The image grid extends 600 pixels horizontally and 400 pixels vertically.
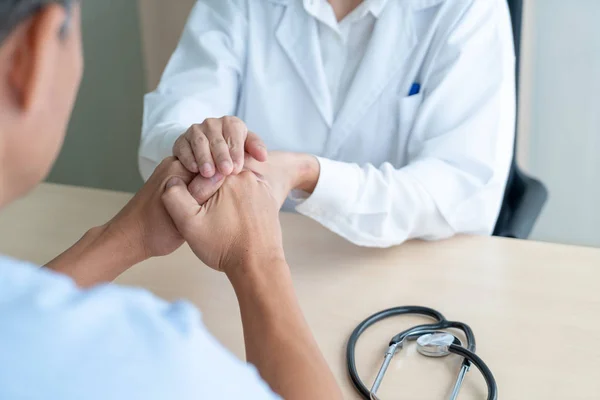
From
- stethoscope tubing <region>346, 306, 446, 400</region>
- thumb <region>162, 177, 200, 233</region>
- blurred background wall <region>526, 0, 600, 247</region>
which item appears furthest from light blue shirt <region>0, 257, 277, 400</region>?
blurred background wall <region>526, 0, 600, 247</region>

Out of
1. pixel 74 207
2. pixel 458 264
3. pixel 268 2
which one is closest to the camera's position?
pixel 458 264

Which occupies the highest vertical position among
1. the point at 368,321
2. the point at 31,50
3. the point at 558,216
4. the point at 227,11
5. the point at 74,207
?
the point at 31,50

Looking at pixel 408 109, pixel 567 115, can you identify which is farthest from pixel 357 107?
pixel 567 115

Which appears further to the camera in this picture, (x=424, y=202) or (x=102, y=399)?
(x=424, y=202)

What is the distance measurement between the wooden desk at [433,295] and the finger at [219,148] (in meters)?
0.18

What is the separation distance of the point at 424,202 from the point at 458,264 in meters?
0.14

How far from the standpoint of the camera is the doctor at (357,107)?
114cm

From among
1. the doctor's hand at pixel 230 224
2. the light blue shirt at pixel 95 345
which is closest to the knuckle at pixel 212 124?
the doctor's hand at pixel 230 224

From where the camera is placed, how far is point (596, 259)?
1.08 meters

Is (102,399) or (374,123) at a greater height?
(102,399)

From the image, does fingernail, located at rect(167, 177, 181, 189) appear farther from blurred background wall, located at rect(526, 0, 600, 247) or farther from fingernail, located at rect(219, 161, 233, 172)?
blurred background wall, located at rect(526, 0, 600, 247)

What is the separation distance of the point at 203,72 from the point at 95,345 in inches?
41.8

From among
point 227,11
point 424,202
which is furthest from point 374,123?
point 227,11

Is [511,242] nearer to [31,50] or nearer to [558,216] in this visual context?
[31,50]
